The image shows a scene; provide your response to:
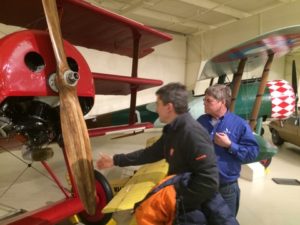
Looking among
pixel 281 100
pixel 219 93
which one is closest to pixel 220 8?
pixel 281 100

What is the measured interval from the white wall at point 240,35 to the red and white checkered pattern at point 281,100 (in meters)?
2.56

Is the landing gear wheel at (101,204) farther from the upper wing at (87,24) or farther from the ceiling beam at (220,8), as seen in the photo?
→ the ceiling beam at (220,8)

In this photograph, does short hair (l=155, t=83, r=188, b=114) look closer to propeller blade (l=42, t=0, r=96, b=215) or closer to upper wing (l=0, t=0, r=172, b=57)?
propeller blade (l=42, t=0, r=96, b=215)

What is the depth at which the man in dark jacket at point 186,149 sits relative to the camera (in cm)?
141

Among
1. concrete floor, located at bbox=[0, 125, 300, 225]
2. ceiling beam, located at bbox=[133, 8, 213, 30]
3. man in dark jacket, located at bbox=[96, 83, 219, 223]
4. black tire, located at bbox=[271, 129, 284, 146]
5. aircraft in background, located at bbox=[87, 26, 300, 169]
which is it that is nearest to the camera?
man in dark jacket, located at bbox=[96, 83, 219, 223]

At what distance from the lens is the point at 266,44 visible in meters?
3.78

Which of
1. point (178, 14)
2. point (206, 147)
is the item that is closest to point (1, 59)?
point (206, 147)

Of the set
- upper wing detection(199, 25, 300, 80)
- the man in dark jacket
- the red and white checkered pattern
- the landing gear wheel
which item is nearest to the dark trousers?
the man in dark jacket

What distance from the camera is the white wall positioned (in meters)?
8.12

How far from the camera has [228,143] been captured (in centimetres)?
194

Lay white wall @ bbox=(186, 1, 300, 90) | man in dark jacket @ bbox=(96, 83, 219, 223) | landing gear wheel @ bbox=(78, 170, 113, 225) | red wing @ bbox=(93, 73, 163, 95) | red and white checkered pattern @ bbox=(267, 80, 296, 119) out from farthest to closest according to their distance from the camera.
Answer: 1. white wall @ bbox=(186, 1, 300, 90)
2. red and white checkered pattern @ bbox=(267, 80, 296, 119)
3. landing gear wheel @ bbox=(78, 170, 113, 225)
4. red wing @ bbox=(93, 73, 163, 95)
5. man in dark jacket @ bbox=(96, 83, 219, 223)

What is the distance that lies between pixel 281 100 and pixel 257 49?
5.18ft

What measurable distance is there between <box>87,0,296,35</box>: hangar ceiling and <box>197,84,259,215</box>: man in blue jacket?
672cm

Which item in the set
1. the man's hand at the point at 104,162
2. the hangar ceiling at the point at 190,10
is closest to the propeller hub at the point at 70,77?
the man's hand at the point at 104,162
